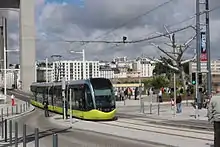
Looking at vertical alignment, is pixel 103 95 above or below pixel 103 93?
below

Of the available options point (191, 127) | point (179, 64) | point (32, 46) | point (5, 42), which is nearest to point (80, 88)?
point (191, 127)

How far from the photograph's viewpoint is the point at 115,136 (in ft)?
70.7

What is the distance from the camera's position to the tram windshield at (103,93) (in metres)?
33.6

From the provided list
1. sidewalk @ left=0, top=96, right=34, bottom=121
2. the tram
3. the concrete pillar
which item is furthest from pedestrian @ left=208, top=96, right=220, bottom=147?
the concrete pillar

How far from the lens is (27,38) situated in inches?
4235

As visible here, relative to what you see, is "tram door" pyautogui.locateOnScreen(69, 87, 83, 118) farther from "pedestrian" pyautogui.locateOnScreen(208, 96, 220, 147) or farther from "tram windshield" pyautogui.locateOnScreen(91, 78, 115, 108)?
"pedestrian" pyautogui.locateOnScreen(208, 96, 220, 147)

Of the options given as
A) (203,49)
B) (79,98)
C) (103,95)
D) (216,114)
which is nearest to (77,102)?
(79,98)

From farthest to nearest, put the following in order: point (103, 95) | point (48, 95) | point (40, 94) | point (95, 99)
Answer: point (40, 94), point (48, 95), point (103, 95), point (95, 99)

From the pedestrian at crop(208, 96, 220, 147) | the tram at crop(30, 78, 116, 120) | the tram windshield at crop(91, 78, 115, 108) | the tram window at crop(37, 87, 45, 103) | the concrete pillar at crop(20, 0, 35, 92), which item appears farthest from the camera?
the concrete pillar at crop(20, 0, 35, 92)

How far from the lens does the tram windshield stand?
33.6 metres

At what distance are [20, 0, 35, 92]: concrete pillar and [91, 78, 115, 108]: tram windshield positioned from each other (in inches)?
2870

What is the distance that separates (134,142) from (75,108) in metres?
18.1

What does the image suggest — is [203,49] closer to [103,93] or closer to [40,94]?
[103,93]

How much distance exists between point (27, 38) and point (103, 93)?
7650 centimetres
